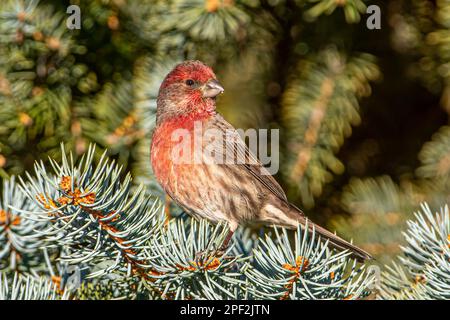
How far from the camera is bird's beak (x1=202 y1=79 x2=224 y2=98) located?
2889 mm

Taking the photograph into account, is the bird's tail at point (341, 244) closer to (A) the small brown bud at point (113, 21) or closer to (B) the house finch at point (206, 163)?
(B) the house finch at point (206, 163)

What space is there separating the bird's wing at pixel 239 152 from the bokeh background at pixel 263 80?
0.21ft

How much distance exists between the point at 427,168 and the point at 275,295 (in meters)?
1.34

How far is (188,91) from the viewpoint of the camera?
3184mm

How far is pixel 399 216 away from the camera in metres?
2.86

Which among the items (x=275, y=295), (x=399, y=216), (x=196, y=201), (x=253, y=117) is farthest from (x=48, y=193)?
(x=399, y=216)

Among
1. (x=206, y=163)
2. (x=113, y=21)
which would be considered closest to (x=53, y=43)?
(x=113, y=21)

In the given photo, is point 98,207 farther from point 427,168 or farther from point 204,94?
point 427,168

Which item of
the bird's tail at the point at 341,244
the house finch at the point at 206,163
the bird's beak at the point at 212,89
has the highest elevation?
the bird's beak at the point at 212,89

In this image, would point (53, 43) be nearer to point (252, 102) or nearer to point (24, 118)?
point (24, 118)

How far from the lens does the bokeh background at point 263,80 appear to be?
271 centimetres

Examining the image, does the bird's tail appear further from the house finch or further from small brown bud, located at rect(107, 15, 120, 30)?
small brown bud, located at rect(107, 15, 120, 30)

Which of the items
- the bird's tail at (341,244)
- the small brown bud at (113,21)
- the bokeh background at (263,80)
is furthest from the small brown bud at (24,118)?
the bird's tail at (341,244)

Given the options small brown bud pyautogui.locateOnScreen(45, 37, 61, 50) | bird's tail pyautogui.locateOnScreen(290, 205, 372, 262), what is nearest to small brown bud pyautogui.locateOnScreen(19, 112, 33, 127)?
small brown bud pyautogui.locateOnScreen(45, 37, 61, 50)
